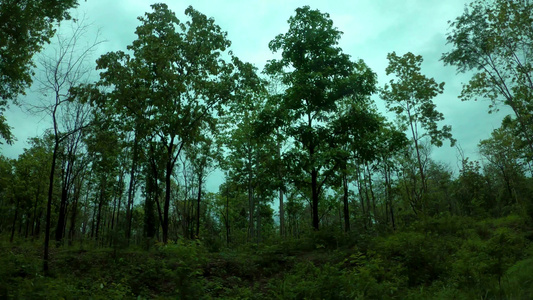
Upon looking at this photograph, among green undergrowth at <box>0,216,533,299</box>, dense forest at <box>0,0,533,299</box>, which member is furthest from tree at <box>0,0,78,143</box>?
green undergrowth at <box>0,216,533,299</box>

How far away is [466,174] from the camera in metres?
33.9

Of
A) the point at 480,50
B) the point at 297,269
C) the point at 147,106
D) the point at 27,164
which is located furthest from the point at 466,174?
the point at 27,164

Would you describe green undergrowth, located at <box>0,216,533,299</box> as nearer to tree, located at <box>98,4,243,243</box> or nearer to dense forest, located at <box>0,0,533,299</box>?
dense forest, located at <box>0,0,533,299</box>

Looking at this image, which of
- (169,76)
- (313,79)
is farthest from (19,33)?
(313,79)

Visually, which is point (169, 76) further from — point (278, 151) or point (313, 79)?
point (278, 151)

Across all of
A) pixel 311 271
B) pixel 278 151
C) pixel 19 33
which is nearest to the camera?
pixel 311 271

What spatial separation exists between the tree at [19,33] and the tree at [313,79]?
10.1m

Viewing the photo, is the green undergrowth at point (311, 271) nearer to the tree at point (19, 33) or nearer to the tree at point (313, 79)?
the tree at point (313, 79)

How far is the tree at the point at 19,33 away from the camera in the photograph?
12.5 metres

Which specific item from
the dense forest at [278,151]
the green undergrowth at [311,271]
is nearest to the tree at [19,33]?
the dense forest at [278,151]

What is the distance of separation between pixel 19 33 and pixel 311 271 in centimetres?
1521

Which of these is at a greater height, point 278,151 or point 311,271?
point 278,151

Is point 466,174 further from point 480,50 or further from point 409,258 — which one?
point 409,258

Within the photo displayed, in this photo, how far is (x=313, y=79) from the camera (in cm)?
1587
